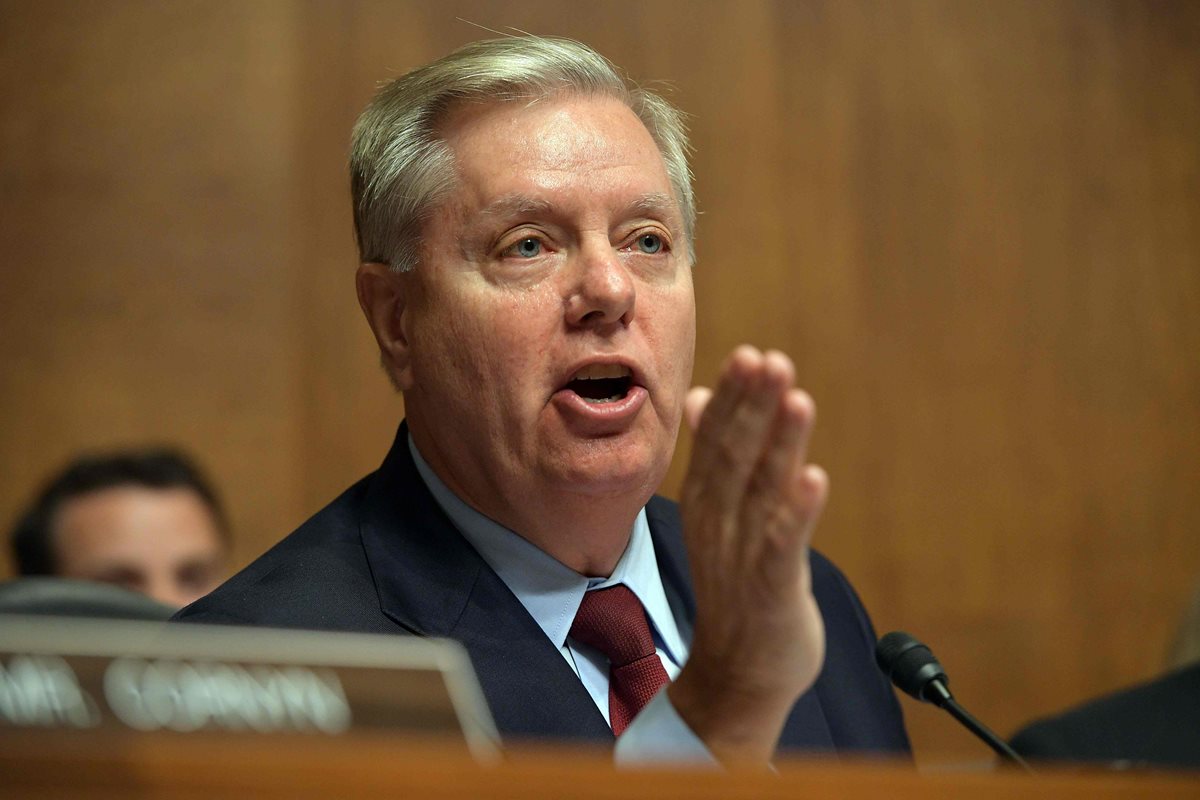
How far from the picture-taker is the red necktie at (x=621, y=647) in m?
1.80

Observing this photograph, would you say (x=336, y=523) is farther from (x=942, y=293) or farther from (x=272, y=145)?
(x=942, y=293)

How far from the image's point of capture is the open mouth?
6.17ft

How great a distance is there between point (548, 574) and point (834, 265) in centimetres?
249

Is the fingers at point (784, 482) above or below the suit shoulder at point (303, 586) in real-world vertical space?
above

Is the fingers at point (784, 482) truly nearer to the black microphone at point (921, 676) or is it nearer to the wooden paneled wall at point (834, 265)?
the black microphone at point (921, 676)

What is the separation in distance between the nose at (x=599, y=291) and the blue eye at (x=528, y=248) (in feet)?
0.19

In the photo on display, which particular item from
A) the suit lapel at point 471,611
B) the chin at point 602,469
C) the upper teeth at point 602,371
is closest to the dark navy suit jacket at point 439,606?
the suit lapel at point 471,611

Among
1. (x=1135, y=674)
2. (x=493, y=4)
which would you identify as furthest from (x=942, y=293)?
(x=493, y=4)

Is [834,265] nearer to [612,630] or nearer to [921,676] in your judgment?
[612,630]

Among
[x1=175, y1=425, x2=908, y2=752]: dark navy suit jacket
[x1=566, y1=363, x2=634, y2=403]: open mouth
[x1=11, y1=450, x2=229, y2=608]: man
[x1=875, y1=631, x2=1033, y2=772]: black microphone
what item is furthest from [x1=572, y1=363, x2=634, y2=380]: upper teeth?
[x1=11, y1=450, x2=229, y2=608]: man

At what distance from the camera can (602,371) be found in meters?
1.89

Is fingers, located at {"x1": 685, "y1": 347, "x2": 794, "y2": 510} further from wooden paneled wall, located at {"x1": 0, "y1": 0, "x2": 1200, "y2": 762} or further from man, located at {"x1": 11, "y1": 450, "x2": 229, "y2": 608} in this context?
wooden paneled wall, located at {"x1": 0, "y1": 0, "x2": 1200, "y2": 762}

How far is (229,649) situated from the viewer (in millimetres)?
917

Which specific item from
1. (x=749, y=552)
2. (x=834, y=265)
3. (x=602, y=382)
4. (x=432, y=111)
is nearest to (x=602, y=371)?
(x=602, y=382)
